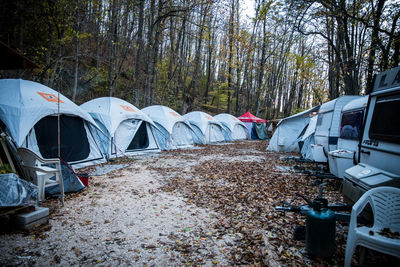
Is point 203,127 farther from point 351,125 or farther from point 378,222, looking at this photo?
point 378,222

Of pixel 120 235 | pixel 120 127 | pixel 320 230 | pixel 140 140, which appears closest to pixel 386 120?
pixel 320 230

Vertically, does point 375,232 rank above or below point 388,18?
below

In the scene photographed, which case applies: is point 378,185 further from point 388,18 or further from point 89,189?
point 388,18

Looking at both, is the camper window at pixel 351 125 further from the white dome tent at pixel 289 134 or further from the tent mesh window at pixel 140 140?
the tent mesh window at pixel 140 140

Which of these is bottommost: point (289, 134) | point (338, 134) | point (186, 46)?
point (289, 134)

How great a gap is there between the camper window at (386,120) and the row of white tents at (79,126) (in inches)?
226

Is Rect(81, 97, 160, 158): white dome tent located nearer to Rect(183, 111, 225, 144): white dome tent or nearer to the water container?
Rect(183, 111, 225, 144): white dome tent

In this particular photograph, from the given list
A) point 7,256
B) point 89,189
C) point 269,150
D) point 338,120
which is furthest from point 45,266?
point 269,150

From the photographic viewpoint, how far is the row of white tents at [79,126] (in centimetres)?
628

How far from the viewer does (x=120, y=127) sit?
392 inches

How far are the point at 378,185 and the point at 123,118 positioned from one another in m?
9.22

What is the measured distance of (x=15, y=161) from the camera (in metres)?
4.20

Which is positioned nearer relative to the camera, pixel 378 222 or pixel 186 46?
pixel 378 222

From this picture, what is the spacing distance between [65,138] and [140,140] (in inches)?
157
